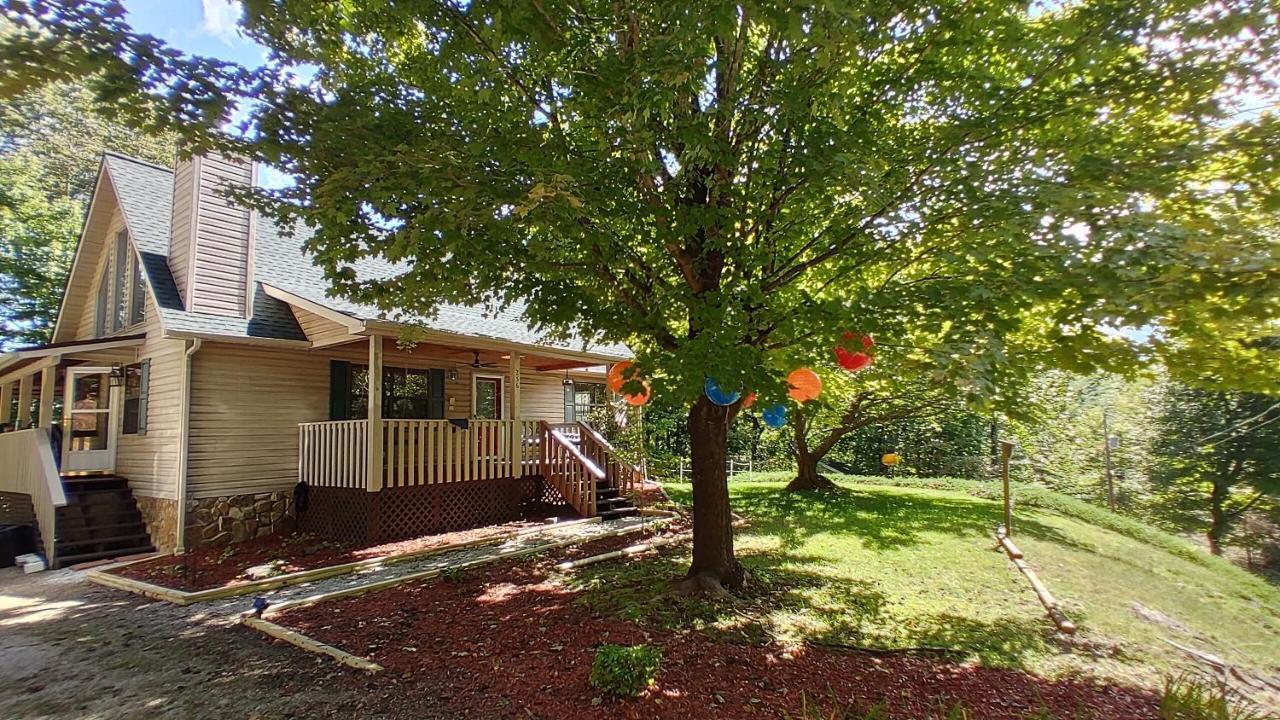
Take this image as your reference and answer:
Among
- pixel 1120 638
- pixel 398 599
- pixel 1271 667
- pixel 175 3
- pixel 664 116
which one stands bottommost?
pixel 1271 667

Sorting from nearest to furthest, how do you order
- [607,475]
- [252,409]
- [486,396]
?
[252,409] < [607,475] < [486,396]

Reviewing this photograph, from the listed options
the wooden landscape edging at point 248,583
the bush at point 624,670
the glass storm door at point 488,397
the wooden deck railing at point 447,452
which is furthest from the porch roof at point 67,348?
the bush at point 624,670

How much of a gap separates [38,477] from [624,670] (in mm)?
11642

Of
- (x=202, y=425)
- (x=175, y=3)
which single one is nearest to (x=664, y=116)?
(x=175, y=3)

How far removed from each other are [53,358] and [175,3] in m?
9.58

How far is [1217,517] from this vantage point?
2027 cm

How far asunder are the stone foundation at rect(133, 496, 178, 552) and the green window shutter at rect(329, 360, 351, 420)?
277 centimetres

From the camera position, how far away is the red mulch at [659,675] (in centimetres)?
418

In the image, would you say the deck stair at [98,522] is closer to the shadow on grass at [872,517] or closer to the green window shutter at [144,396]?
the green window shutter at [144,396]

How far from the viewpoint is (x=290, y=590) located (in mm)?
7230

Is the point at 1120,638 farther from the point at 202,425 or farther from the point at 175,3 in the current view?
the point at 202,425

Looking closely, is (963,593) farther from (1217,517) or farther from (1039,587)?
(1217,517)

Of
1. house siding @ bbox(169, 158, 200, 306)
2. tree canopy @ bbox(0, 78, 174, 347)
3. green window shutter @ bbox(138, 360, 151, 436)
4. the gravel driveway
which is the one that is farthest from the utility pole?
tree canopy @ bbox(0, 78, 174, 347)

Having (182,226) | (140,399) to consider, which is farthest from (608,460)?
(182,226)
